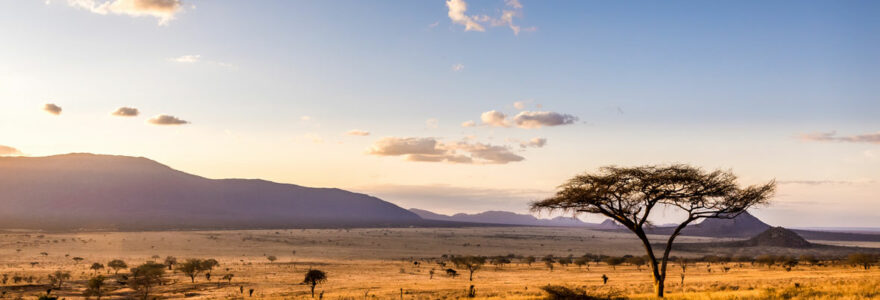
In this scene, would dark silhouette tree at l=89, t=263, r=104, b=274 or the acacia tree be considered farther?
dark silhouette tree at l=89, t=263, r=104, b=274

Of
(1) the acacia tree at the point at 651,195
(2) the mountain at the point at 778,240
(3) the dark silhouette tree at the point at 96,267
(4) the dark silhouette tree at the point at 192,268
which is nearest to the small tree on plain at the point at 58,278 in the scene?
(3) the dark silhouette tree at the point at 96,267

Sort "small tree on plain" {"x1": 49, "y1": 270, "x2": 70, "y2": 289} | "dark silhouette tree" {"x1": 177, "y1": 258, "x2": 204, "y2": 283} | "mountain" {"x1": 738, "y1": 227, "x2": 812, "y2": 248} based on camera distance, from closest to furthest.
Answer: "small tree on plain" {"x1": 49, "y1": 270, "x2": 70, "y2": 289} → "dark silhouette tree" {"x1": 177, "y1": 258, "x2": 204, "y2": 283} → "mountain" {"x1": 738, "y1": 227, "x2": 812, "y2": 248}

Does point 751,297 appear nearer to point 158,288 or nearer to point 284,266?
point 158,288

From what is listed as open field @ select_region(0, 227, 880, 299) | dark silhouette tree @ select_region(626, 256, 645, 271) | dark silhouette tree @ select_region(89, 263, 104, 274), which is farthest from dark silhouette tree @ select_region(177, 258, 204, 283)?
dark silhouette tree @ select_region(626, 256, 645, 271)

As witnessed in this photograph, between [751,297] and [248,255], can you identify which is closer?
[751,297]

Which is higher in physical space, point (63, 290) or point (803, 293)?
point (803, 293)

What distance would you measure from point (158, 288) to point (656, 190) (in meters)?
39.5

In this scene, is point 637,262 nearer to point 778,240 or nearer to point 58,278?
point 58,278

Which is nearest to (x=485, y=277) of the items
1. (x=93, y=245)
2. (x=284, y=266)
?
(x=284, y=266)

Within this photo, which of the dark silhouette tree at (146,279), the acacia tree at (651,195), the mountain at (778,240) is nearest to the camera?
the acacia tree at (651,195)

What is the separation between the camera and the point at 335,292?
40.7 m

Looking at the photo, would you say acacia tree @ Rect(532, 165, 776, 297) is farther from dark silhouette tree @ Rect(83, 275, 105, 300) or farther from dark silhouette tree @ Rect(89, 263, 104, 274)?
dark silhouette tree @ Rect(89, 263, 104, 274)

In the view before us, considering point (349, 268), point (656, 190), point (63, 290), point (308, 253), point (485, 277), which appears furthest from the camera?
point (308, 253)

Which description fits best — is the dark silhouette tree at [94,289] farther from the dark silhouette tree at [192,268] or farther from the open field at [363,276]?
the dark silhouette tree at [192,268]
